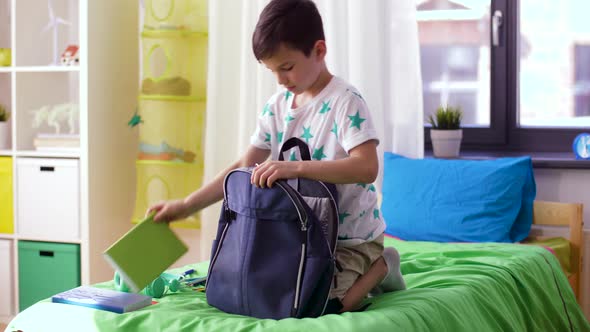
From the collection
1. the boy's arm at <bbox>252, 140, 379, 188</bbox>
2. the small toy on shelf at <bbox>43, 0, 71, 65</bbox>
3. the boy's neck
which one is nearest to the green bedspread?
the boy's arm at <bbox>252, 140, 379, 188</bbox>

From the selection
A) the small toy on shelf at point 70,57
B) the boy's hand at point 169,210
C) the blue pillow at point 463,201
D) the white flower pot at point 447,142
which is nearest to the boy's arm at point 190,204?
the boy's hand at point 169,210

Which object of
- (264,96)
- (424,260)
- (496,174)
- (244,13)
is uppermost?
(244,13)

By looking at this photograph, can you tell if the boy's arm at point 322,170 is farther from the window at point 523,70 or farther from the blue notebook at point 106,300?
the window at point 523,70

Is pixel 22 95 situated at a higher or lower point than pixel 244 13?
lower

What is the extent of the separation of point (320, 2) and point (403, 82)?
0.43 m

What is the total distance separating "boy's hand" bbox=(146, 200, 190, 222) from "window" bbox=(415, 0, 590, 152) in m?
1.75

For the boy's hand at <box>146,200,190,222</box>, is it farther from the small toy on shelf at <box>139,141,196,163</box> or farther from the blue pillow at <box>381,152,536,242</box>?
the small toy on shelf at <box>139,141,196,163</box>

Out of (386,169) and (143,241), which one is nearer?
(143,241)

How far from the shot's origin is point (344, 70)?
3.14 m

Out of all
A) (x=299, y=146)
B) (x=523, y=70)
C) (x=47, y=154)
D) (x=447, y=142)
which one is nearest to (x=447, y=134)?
(x=447, y=142)

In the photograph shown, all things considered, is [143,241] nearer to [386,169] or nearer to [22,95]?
[386,169]

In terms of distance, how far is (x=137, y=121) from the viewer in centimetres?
331

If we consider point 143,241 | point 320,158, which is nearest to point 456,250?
point 320,158

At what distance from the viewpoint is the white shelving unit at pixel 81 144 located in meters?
3.22
